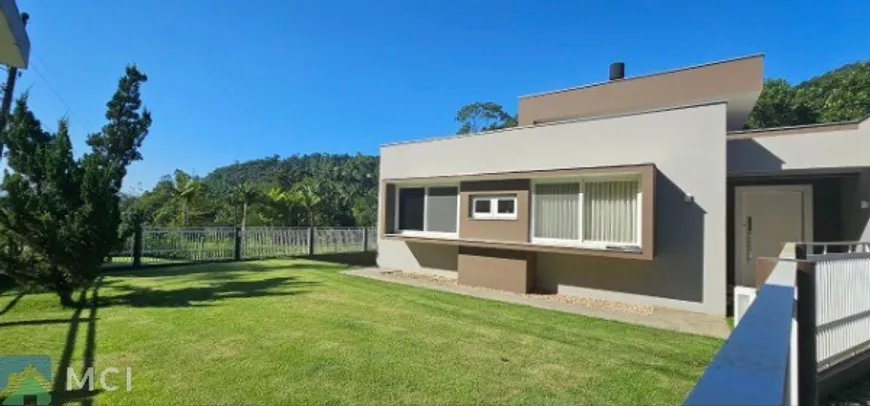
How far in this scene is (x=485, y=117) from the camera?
161ft

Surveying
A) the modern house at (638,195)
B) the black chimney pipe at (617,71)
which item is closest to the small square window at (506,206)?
the modern house at (638,195)

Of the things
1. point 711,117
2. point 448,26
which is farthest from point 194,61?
point 711,117

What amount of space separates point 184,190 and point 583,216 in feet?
98.6

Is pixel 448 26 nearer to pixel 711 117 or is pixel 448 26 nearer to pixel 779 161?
pixel 711 117

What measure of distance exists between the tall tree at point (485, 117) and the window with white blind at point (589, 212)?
37.9 m

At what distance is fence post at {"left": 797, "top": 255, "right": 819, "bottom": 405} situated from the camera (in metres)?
4.03

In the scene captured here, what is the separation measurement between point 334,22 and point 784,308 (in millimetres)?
15567

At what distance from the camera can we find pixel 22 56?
269 inches

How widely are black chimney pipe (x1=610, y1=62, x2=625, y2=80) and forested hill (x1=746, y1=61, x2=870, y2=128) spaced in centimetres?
2759

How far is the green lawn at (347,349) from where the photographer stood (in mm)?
4719

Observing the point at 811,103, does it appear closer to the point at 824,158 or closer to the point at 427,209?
the point at 824,158

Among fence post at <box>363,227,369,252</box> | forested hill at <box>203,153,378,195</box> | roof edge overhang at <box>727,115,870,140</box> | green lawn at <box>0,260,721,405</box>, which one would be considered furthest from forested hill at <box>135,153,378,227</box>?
roof edge overhang at <box>727,115,870,140</box>

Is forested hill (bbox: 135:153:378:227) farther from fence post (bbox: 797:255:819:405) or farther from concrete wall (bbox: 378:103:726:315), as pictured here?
fence post (bbox: 797:255:819:405)

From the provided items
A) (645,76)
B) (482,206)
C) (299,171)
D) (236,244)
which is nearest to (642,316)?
(482,206)
